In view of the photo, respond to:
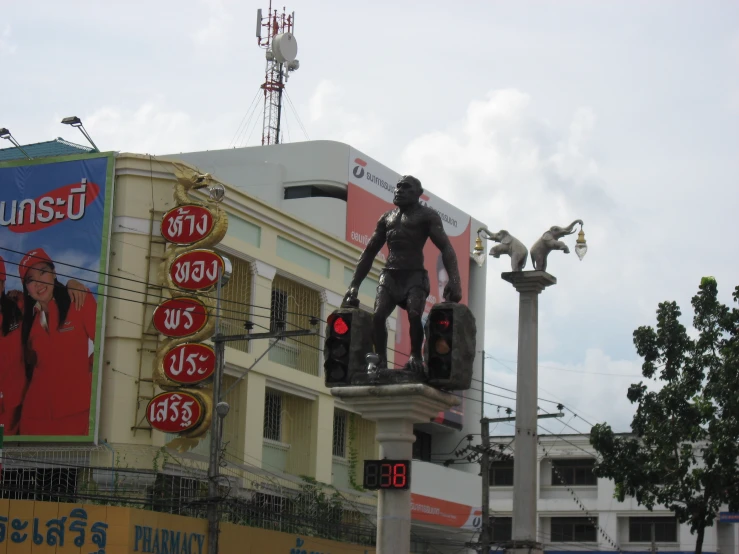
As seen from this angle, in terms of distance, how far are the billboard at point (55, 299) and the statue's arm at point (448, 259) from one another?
18841mm

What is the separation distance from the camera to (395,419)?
50.2ft

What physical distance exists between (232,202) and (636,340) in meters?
11.8

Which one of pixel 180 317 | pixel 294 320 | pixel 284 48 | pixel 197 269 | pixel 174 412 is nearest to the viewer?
pixel 174 412

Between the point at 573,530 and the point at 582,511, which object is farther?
the point at 573,530

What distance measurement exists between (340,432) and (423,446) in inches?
513

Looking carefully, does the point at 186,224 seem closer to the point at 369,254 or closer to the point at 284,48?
the point at 369,254

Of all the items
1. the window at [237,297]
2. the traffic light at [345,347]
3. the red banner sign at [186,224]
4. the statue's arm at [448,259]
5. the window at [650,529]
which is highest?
the red banner sign at [186,224]

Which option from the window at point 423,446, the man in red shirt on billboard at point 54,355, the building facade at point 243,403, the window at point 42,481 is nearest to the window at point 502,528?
the window at point 423,446

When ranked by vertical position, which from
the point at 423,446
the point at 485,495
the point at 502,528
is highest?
the point at 423,446

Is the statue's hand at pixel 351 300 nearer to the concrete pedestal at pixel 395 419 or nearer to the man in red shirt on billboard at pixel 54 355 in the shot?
the concrete pedestal at pixel 395 419

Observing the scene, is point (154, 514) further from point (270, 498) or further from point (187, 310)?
point (270, 498)

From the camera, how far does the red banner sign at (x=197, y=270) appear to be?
32406 mm

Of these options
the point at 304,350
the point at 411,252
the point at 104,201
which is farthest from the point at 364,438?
the point at 411,252

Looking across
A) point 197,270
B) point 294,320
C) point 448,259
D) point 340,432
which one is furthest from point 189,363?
point 448,259
